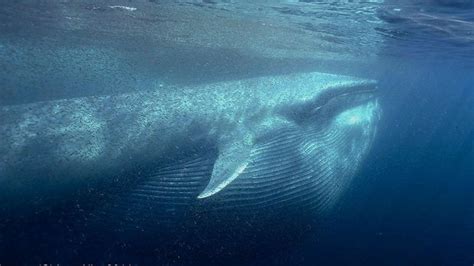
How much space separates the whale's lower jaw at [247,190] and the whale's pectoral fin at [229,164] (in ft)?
0.66

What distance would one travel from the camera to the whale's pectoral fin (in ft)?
19.4

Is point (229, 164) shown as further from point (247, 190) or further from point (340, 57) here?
point (340, 57)

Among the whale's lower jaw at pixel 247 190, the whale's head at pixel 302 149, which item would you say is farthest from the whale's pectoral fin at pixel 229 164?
the whale's lower jaw at pixel 247 190

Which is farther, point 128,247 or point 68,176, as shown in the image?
point 128,247

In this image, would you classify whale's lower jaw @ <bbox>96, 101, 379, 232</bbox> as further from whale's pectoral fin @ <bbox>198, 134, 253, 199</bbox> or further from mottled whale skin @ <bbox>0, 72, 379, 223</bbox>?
whale's pectoral fin @ <bbox>198, 134, 253, 199</bbox>

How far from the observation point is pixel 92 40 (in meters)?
15.6

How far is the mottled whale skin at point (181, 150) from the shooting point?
5676 mm

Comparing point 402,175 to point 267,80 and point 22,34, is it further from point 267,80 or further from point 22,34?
point 22,34

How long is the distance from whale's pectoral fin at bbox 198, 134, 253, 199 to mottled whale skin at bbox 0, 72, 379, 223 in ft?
0.06

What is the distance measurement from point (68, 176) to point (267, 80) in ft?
16.5

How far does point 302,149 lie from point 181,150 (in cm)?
251

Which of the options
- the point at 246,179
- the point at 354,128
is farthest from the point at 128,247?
the point at 354,128

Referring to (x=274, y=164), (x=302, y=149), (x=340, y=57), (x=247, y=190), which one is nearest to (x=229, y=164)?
(x=247, y=190)

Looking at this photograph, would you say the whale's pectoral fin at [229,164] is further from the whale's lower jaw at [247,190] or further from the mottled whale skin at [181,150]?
the whale's lower jaw at [247,190]
